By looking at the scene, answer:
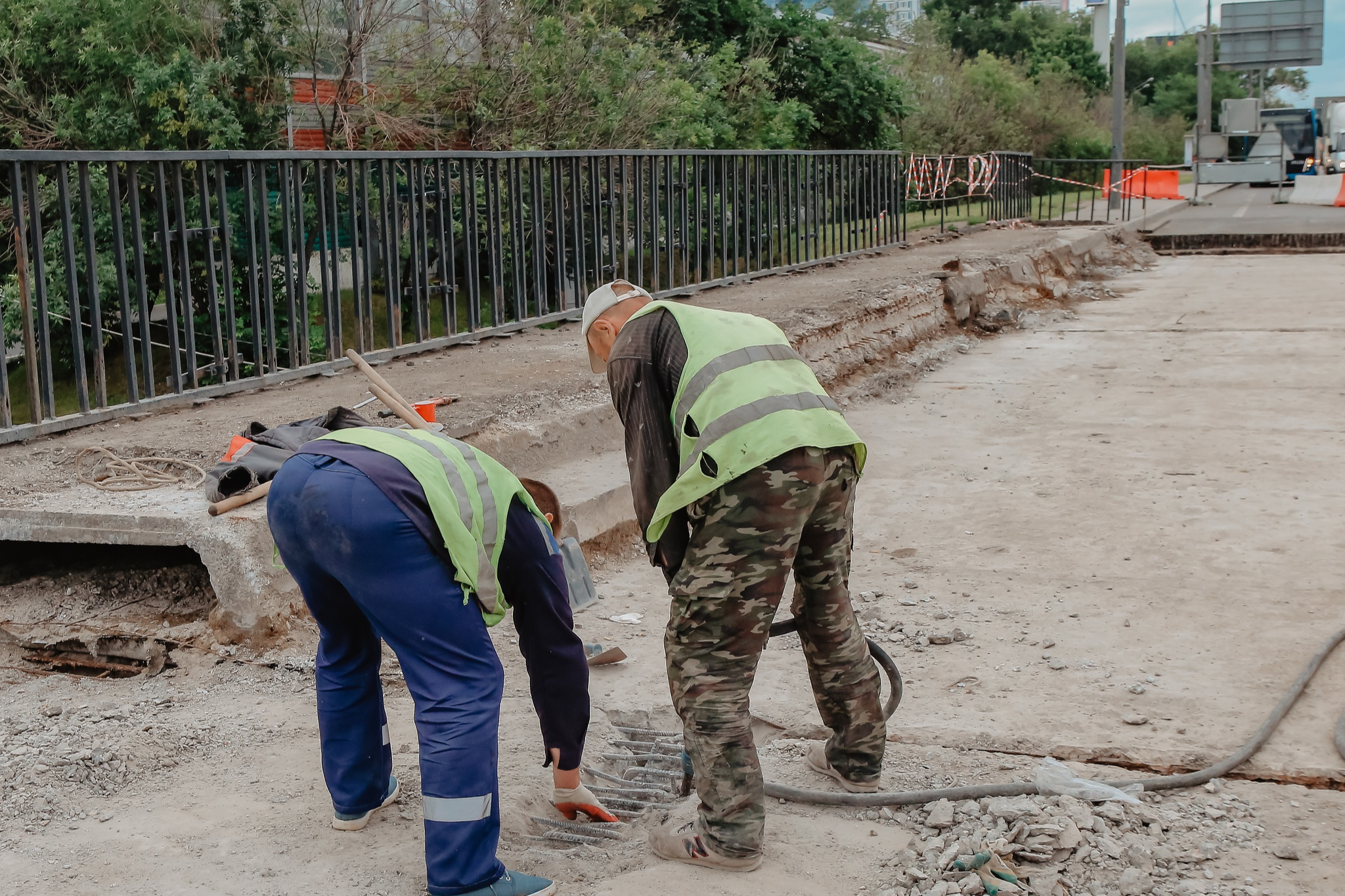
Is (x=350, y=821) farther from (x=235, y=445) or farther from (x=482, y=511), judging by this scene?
(x=235, y=445)

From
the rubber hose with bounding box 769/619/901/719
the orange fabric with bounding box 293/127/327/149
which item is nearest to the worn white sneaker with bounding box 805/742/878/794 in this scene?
the rubber hose with bounding box 769/619/901/719

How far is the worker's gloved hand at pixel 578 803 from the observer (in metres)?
3.65

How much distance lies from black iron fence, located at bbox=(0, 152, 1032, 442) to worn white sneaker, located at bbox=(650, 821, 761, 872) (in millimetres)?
3979

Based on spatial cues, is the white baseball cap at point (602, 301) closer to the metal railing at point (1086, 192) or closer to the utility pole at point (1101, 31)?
the metal railing at point (1086, 192)

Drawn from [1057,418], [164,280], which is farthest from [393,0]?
[1057,418]

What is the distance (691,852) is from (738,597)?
2.21ft

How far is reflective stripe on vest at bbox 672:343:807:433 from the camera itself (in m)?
3.27

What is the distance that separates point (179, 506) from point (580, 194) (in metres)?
5.89

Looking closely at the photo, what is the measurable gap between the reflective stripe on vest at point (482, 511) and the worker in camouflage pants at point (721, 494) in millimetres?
410

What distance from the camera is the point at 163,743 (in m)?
4.11

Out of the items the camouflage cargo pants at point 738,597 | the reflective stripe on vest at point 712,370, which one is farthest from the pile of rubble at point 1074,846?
the reflective stripe on vest at point 712,370

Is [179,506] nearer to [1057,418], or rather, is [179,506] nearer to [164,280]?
[164,280]

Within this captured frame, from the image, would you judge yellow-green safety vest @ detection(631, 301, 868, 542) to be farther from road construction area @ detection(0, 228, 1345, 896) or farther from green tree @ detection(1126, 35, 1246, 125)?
green tree @ detection(1126, 35, 1246, 125)

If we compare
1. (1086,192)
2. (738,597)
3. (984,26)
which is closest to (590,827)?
(738,597)
